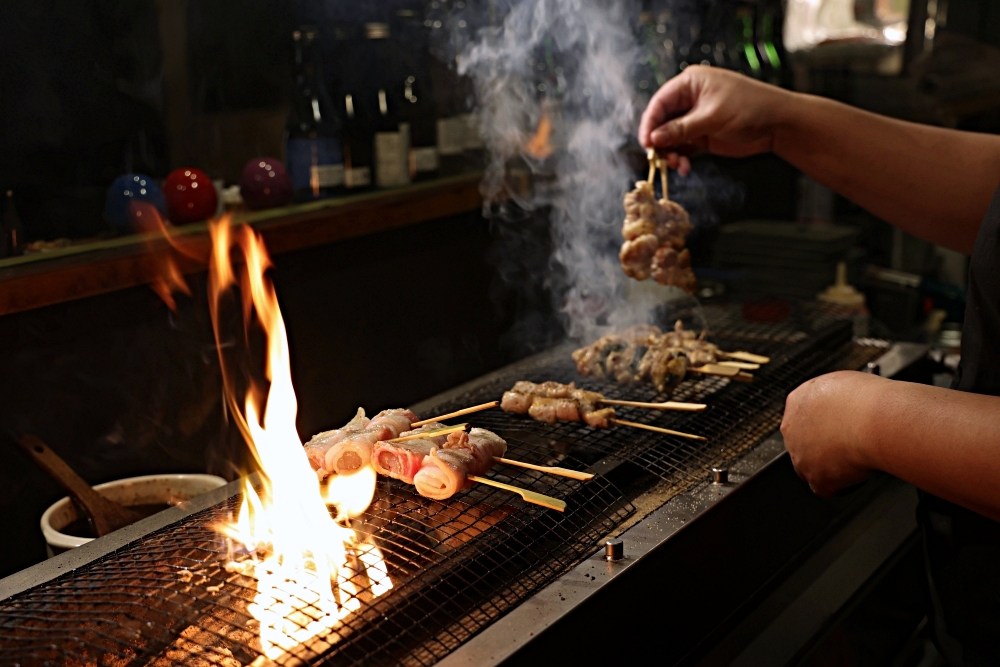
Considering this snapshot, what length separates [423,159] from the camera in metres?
4.30

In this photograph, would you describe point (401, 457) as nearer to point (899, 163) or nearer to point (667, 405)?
point (667, 405)

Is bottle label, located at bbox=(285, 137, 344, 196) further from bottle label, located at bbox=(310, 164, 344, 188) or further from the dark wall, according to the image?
the dark wall

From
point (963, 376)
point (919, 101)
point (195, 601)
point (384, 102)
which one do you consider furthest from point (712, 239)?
point (195, 601)

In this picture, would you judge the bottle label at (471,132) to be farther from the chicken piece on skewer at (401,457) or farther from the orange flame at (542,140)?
the chicken piece on skewer at (401,457)

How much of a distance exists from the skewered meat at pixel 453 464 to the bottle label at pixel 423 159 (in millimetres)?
2141

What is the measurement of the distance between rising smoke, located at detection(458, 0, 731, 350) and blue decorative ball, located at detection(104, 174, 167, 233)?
179 centimetres

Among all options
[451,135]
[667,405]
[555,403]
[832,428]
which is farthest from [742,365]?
[451,135]

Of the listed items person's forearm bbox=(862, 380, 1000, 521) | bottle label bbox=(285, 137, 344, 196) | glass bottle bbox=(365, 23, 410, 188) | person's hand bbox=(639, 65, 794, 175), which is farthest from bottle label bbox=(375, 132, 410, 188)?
person's forearm bbox=(862, 380, 1000, 521)

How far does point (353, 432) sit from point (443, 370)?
222cm

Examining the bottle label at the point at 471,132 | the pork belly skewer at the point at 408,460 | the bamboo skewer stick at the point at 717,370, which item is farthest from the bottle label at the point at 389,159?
the pork belly skewer at the point at 408,460

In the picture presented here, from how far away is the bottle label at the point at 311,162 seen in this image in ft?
12.6

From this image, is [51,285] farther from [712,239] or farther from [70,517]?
[712,239]

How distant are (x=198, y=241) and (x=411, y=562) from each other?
1763mm

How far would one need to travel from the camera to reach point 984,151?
2795 millimetres
